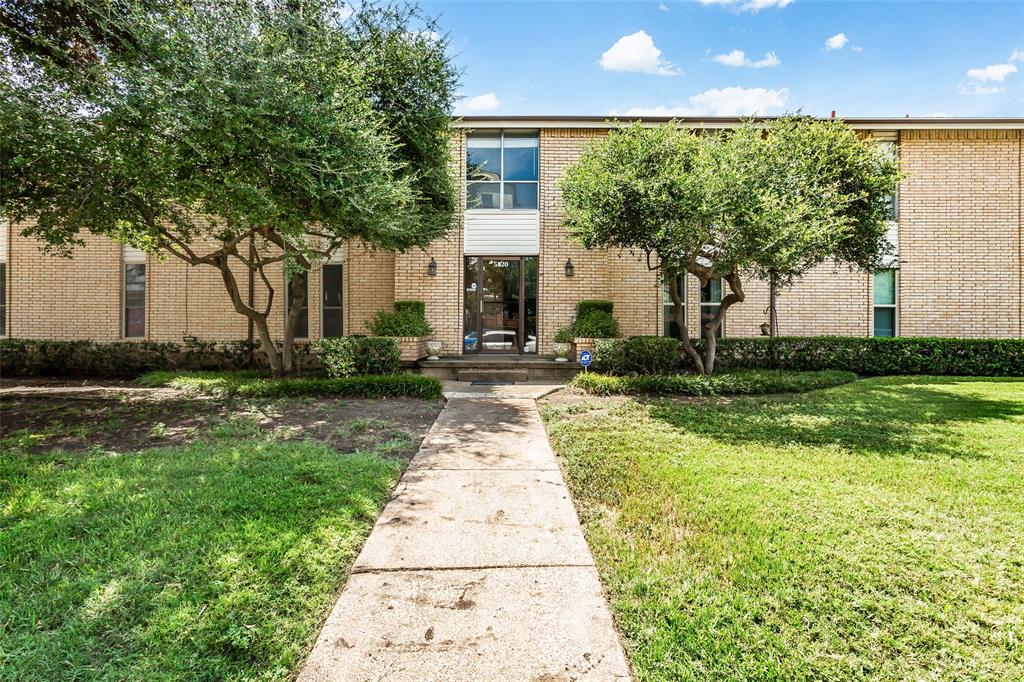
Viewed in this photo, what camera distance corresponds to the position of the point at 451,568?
2.46m

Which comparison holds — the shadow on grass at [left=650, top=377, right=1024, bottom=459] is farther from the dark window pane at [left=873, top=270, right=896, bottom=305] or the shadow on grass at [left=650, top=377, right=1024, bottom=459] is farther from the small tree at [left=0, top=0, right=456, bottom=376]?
the small tree at [left=0, top=0, right=456, bottom=376]

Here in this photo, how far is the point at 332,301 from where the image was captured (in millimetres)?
11695

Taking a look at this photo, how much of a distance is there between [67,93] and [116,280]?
837 cm

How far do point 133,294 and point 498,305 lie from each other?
9.88 metres

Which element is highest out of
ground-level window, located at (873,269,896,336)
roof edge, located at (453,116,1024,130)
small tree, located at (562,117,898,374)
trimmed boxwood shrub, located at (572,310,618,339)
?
roof edge, located at (453,116,1024,130)

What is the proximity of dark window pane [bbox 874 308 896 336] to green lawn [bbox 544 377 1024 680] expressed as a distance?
679 cm

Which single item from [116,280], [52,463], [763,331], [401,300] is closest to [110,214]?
[52,463]

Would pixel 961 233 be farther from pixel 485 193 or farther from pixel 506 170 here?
pixel 485 193

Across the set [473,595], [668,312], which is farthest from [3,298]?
[668,312]

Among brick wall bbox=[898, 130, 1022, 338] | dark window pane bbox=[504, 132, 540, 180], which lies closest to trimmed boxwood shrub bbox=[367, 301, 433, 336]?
dark window pane bbox=[504, 132, 540, 180]

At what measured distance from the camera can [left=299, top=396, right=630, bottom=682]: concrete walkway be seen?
1.77 meters

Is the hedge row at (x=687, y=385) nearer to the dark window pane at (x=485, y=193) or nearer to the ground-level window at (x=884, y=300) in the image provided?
the ground-level window at (x=884, y=300)

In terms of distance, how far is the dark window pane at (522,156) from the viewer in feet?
36.6

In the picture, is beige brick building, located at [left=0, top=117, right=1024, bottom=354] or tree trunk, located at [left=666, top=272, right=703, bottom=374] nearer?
tree trunk, located at [left=666, top=272, right=703, bottom=374]
